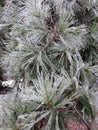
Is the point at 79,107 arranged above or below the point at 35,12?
below

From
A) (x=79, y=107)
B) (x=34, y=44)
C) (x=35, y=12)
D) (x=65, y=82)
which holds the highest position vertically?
(x=35, y=12)

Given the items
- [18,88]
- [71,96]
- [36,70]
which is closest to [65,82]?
[71,96]

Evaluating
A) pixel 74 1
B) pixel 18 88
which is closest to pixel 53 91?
pixel 18 88

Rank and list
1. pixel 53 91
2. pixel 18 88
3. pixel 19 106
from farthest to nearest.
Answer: pixel 18 88, pixel 19 106, pixel 53 91

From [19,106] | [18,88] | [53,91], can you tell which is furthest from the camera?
[18,88]

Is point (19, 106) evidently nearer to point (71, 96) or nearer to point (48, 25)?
point (71, 96)

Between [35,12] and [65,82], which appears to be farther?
[35,12]
